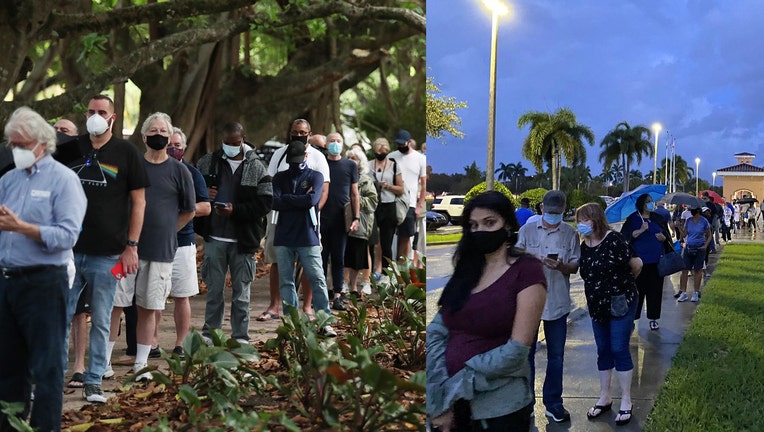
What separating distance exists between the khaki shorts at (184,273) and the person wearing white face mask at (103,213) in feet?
3.49

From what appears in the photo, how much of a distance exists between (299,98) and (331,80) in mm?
279

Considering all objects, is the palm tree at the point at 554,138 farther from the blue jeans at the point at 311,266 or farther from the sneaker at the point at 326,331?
the blue jeans at the point at 311,266

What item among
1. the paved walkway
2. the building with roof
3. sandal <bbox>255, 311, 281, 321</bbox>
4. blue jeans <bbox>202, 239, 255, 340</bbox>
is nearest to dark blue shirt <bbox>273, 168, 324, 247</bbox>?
blue jeans <bbox>202, 239, 255, 340</bbox>

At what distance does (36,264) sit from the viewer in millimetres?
2371

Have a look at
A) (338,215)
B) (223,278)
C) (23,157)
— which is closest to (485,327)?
(23,157)

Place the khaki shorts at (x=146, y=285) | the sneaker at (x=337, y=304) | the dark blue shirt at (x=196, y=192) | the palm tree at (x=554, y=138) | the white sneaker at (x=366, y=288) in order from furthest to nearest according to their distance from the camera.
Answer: the white sneaker at (x=366, y=288) < the sneaker at (x=337, y=304) < the dark blue shirt at (x=196, y=192) < the khaki shorts at (x=146, y=285) < the palm tree at (x=554, y=138)

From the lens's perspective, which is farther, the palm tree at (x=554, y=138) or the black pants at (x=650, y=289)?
the black pants at (x=650, y=289)

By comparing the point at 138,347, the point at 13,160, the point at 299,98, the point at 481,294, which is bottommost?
the point at 138,347

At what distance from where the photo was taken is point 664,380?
4.57m

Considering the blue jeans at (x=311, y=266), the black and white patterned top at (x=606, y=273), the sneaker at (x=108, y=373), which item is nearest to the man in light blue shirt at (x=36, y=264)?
the sneaker at (x=108, y=373)

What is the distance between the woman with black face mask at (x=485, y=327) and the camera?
2102mm

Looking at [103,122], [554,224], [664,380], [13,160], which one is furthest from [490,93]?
[664,380]

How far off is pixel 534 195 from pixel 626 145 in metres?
0.77

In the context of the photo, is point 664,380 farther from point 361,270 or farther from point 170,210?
point 170,210
